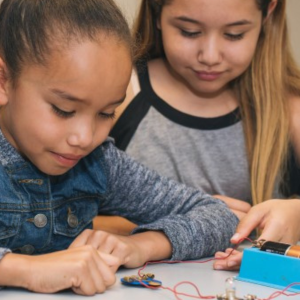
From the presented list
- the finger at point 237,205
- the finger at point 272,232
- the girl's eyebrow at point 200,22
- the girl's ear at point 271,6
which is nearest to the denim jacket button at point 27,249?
the finger at point 272,232

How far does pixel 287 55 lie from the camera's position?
5.32 feet

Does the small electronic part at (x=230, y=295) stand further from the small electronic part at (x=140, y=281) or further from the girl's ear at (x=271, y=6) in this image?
the girl's ear at (x=271, y=6)

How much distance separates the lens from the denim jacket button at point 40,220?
106cm

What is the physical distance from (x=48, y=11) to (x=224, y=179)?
737 mm

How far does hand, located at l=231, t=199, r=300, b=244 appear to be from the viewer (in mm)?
1102

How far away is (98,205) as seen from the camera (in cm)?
125

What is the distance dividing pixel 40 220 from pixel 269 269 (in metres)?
0.37

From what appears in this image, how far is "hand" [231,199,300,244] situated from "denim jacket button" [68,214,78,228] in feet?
0.91

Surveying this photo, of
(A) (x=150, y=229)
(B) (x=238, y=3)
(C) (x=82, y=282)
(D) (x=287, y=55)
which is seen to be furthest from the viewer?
(D) (x=287, y=55)

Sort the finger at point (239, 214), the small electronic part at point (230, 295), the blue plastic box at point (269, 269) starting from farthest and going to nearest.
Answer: the finger at point (239, 214)
the blue plastic box at point (269, 269)
the small electronic part at point (230, 295)

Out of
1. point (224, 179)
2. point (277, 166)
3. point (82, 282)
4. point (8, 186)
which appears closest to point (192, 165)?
point (224, 179)

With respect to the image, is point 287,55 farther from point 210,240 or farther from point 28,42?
point 28,42

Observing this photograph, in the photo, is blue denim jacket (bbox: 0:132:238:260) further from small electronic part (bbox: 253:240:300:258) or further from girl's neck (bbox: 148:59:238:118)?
girl's neck (bbox: 148:59:238:118)

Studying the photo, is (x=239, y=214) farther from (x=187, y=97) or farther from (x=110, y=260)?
(x=110, y=260)
